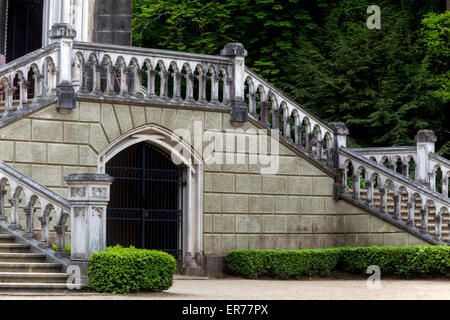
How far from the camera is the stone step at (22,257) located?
15.8 m

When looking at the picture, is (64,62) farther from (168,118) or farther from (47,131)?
(168,118)

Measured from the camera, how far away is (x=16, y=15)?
25.2 m

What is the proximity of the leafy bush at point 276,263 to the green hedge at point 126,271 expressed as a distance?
536cm

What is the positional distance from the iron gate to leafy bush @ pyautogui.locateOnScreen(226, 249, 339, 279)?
1457mm

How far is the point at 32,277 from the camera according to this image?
50.4ft

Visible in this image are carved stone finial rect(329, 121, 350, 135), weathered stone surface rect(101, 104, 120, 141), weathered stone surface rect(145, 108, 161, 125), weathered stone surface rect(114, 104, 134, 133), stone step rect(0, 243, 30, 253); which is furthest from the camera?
carved stone finial rect(329, 121, 350, 135)

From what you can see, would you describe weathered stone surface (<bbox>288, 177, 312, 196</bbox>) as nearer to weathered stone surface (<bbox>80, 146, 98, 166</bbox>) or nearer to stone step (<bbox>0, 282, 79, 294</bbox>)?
weathered stone surface (<bbox>80, 146, 98, 166</bbox>)

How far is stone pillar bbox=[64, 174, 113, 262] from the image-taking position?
15484mm

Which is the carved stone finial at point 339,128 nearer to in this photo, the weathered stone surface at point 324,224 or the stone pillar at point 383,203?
the stone pillar at point 383,203

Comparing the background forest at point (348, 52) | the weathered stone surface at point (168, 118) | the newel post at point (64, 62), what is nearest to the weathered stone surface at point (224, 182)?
the weathered stone surface at point (168, 118)

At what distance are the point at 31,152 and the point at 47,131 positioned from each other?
1.80 ft

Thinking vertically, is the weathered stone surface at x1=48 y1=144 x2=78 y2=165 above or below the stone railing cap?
above

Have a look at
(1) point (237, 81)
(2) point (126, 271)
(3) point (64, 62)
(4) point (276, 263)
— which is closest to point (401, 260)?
(4) point (276, 263)

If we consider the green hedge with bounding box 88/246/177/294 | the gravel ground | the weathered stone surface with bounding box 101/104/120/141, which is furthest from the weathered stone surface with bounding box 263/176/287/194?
the green hedge with bounding box 88/246/177/294
